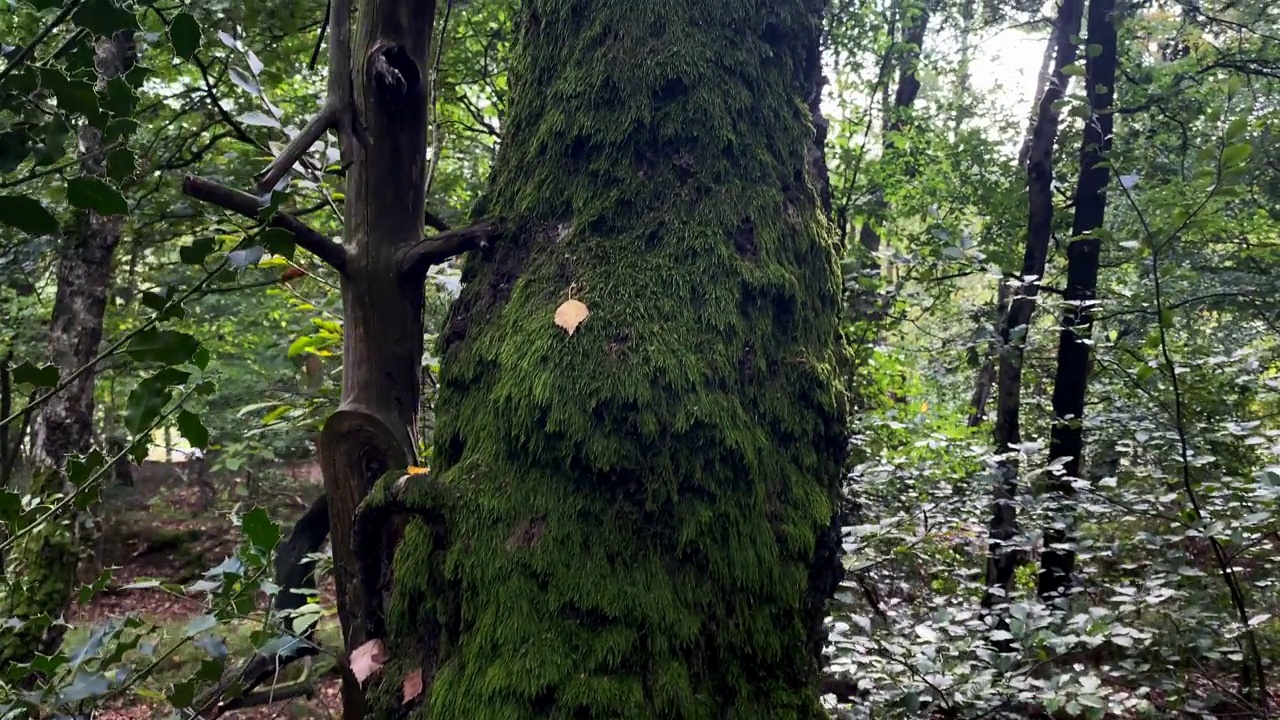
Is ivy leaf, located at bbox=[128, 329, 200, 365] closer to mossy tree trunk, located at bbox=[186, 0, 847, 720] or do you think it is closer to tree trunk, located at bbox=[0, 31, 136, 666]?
mossy tree trunk, located at bbox=[186, 0, 847, 720]

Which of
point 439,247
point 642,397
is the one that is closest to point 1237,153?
point 642,397

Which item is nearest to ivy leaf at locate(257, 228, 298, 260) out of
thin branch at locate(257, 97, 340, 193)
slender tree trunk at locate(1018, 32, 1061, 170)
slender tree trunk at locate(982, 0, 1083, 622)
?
thin branch at locate(257, 97, 340, 193)

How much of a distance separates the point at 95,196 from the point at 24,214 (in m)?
0.07

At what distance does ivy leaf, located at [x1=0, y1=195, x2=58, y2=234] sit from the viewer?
696 mm

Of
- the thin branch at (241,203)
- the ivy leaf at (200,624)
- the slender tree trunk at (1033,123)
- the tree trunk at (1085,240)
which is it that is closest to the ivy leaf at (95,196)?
the ivy leaf at (200,624)

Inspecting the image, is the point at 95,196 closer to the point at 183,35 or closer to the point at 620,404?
the point at 183,35

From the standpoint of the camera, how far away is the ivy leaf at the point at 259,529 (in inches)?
43.5

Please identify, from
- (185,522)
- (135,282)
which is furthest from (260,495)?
(135,282)

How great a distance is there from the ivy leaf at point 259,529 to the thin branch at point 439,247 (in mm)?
745

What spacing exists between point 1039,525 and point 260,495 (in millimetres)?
11422

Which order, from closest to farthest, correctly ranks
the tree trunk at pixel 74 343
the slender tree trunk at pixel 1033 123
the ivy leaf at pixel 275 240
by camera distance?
the ivy leaf at pixel 275 240 < the tree trunk at pixel 74 343 < the slender tree trunk at pixel 1033 123

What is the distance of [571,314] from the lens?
53.1 inches

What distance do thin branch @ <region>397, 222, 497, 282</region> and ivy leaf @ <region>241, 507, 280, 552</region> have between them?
745 millimetres

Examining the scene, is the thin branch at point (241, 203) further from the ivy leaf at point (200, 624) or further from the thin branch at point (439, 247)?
the ivy leaf at point (200, 624)
